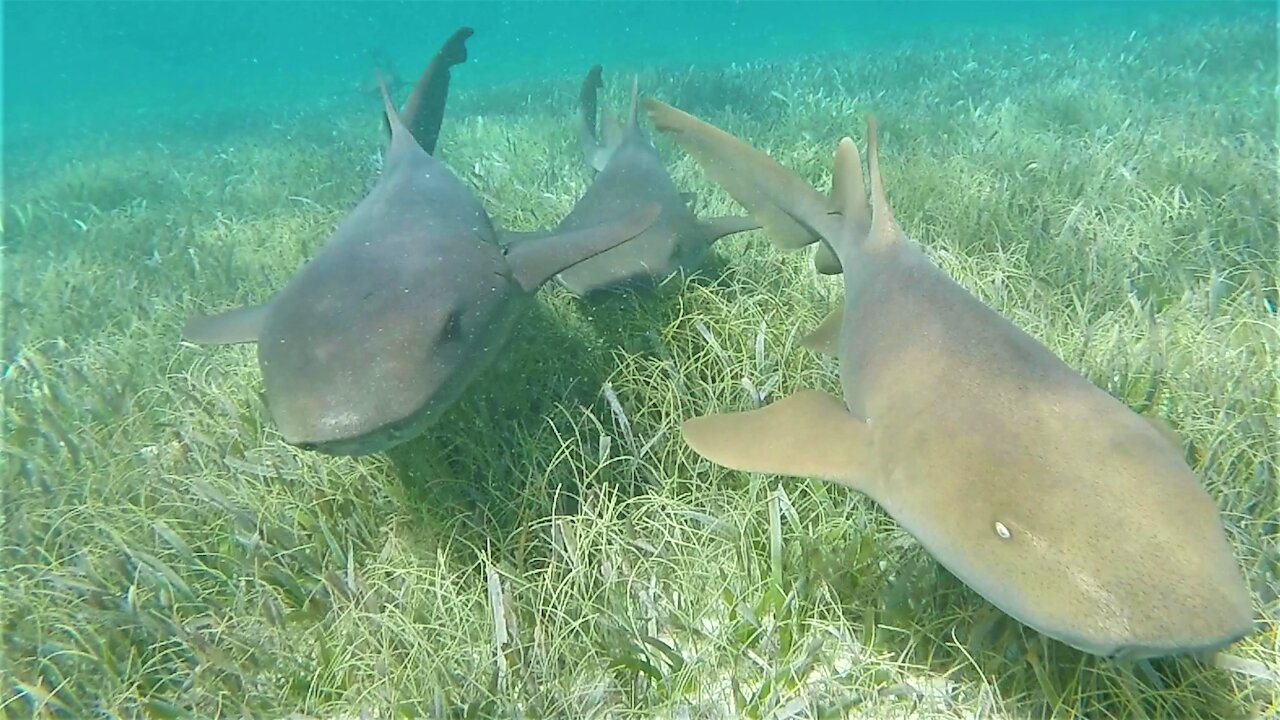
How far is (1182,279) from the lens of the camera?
437 cm

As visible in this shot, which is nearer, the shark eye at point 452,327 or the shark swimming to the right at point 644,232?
the shark eye at point 452,327

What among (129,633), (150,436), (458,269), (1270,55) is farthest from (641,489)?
(1270,55)

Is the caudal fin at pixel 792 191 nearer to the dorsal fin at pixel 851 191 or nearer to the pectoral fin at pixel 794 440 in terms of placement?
the dorsal fin at pixel 851 191

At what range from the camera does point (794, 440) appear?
2.39 meters

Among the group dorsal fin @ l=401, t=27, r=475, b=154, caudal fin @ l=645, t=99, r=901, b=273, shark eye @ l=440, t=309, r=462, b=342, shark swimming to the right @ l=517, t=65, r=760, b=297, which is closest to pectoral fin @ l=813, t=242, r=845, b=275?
caudal fin @ l=645, t=99, r=901, b=273

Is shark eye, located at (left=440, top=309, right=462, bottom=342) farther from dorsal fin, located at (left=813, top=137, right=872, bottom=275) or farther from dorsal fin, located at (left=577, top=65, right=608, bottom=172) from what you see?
dorsal fin, located at (left=577, top=65, right=608, bottom=172)

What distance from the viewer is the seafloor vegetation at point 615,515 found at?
2428 millimetres

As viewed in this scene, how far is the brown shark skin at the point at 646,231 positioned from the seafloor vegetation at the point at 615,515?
0.22 meters

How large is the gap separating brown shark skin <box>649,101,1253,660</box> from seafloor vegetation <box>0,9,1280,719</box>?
1.69ft

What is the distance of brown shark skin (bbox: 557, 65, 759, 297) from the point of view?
4113 mm

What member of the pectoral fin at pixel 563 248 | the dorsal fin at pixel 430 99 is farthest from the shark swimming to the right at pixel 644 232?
the dorsal fin at pixel 430 99

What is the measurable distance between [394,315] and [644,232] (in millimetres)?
1877

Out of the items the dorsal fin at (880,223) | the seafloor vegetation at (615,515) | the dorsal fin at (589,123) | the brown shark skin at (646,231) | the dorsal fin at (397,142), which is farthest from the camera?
the dorsal fin at (589,123)

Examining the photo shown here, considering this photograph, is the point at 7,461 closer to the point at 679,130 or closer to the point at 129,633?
the point at 129,633
